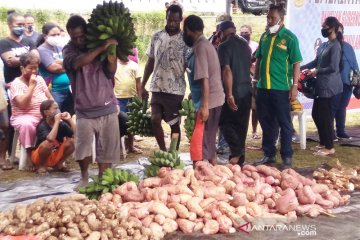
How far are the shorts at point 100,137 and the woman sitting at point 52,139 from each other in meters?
1.26

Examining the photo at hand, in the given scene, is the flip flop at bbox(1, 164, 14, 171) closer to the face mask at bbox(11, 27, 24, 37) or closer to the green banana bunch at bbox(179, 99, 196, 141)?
the face mask at bbox(11, 27, 24, 37)

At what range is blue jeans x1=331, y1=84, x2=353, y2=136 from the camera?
9.23m

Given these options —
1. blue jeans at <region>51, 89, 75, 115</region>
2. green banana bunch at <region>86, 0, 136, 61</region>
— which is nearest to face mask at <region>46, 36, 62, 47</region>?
blue jeans at <region>51, 89, 75, 115</region>

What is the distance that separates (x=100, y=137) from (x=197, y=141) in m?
1.10

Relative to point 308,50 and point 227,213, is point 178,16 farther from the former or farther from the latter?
point 308,50

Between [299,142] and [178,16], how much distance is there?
144 inches

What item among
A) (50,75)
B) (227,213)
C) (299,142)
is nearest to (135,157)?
(50,75)

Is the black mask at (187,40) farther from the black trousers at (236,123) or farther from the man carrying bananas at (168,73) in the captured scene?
the black trousers at (236,123)

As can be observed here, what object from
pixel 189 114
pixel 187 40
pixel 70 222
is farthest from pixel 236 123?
pixel 70 222

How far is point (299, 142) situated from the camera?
370 inches

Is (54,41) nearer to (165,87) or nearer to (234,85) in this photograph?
(165,87)

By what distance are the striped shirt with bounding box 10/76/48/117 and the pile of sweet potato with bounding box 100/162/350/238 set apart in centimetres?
281

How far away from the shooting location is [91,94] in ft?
19.3

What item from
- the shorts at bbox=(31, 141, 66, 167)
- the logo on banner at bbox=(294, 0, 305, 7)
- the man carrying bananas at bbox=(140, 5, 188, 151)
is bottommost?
the shorts at bbox=(31, 141, 66, 167)
